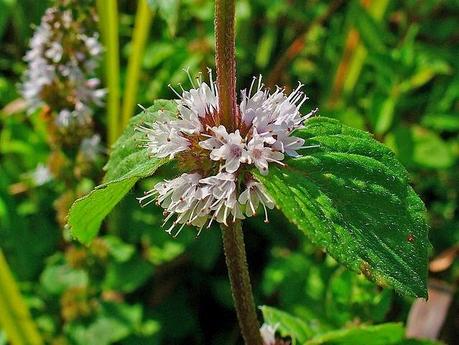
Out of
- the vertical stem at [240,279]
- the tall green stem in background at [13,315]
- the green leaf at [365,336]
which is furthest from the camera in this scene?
the tall green stem in background at [13,315]

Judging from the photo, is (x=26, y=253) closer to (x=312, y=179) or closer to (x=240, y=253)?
(x=240, y=253)

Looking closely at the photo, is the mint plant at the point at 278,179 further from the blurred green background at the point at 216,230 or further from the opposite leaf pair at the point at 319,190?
the blurred green background at the point at 216,230

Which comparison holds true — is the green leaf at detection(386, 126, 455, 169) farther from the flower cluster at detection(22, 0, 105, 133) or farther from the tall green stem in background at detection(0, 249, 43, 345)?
the tall green stem in background at detection(0, 249, 43, 345)

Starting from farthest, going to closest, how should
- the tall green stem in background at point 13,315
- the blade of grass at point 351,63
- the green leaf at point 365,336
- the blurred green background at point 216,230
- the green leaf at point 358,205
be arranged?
the blade of grass at point 351,63 → the blurred green background at point 216,230 → the tall green stem in background at point 13,315 → the green leaf at point 365,336 → the green leaf at point 358,205

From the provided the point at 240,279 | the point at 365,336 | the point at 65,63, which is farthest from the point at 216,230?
the point at 240,279

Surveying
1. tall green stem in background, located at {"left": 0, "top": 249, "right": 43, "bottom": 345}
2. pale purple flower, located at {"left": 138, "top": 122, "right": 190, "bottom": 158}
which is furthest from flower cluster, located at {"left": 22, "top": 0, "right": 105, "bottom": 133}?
pale purple flower, located at {"left": 138, "top": 122, "right": 190, "bottom": 158}

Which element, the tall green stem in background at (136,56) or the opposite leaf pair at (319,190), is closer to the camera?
the opposite leaf pair at (319,190)

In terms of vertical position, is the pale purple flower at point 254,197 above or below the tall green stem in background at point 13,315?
above

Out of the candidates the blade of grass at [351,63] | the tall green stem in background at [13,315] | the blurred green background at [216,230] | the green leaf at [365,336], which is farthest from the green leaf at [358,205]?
the blade of grass at [351,63]
